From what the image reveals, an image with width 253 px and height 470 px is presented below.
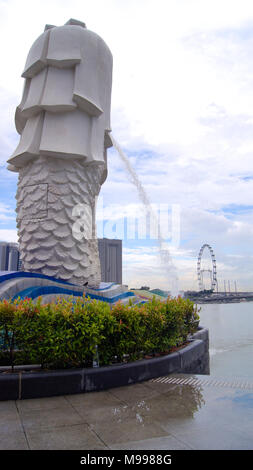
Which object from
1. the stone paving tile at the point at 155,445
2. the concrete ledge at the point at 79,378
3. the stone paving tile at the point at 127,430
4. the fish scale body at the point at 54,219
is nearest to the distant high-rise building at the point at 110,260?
the fish scale body at the point at 54,219

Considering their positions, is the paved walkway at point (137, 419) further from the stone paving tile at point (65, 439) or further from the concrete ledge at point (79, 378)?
the concrete ledge at point (79, 378)

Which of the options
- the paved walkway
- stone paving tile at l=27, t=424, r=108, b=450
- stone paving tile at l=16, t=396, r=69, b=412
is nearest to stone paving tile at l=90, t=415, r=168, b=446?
the paved walkway

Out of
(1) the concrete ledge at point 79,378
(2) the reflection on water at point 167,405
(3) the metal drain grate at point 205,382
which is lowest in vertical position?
(3) the metal drain grate at point 205,382

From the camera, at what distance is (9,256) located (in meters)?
57.3

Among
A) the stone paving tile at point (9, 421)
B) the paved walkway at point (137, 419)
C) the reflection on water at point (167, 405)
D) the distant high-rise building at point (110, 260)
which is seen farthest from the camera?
the distant high-rise building at point (110, 260)

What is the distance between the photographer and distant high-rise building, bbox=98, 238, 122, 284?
55.1 m

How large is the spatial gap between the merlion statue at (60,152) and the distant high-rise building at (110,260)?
37.7 metres

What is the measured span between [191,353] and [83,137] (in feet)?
41.5

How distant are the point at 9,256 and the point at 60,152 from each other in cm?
4577

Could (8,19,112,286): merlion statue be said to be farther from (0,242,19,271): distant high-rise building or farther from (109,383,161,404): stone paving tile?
(0,242,19,271): distant high-rise building

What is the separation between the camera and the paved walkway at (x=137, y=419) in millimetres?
3277
